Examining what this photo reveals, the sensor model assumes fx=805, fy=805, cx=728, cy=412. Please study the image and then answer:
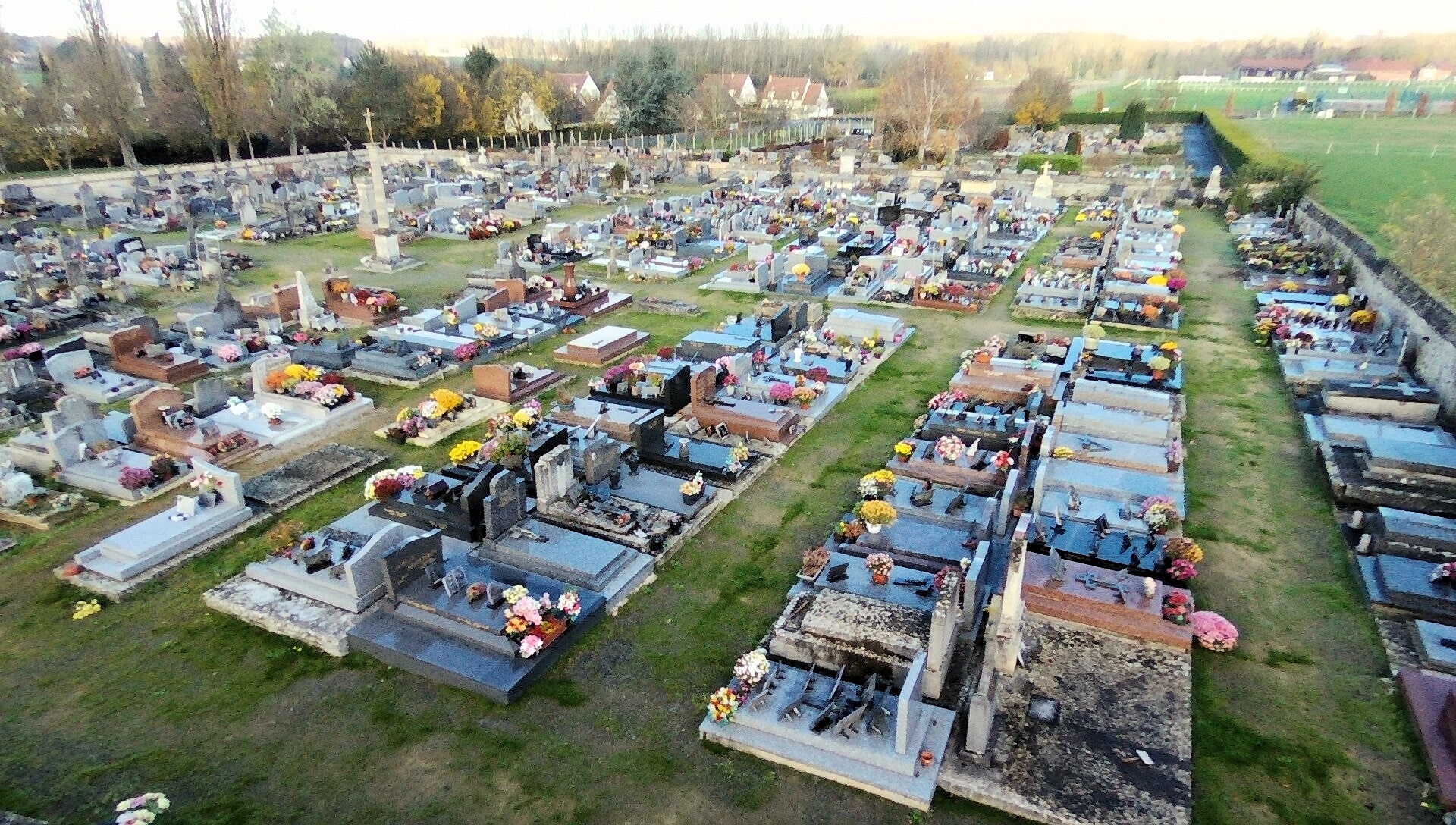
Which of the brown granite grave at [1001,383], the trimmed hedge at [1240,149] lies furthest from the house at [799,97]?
the brown granite grave at [1001,383]

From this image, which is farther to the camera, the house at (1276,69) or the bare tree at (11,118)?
the house at (1276,69)

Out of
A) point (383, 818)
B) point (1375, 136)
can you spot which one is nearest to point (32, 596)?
point (383, 818)

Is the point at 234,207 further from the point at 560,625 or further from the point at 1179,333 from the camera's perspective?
the point at 1179,333

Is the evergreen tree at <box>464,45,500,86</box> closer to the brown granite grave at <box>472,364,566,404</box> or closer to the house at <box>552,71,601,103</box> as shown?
the house at <box>552,71,601,103</box>

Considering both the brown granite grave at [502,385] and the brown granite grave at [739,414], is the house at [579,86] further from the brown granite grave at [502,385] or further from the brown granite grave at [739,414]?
the brown granite grave at [739,414]

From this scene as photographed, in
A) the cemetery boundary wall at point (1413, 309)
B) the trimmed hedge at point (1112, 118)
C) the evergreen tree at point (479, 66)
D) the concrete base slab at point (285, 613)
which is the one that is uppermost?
the evergreen tree at point (479, 66)

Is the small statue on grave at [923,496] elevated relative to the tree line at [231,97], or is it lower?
lower
